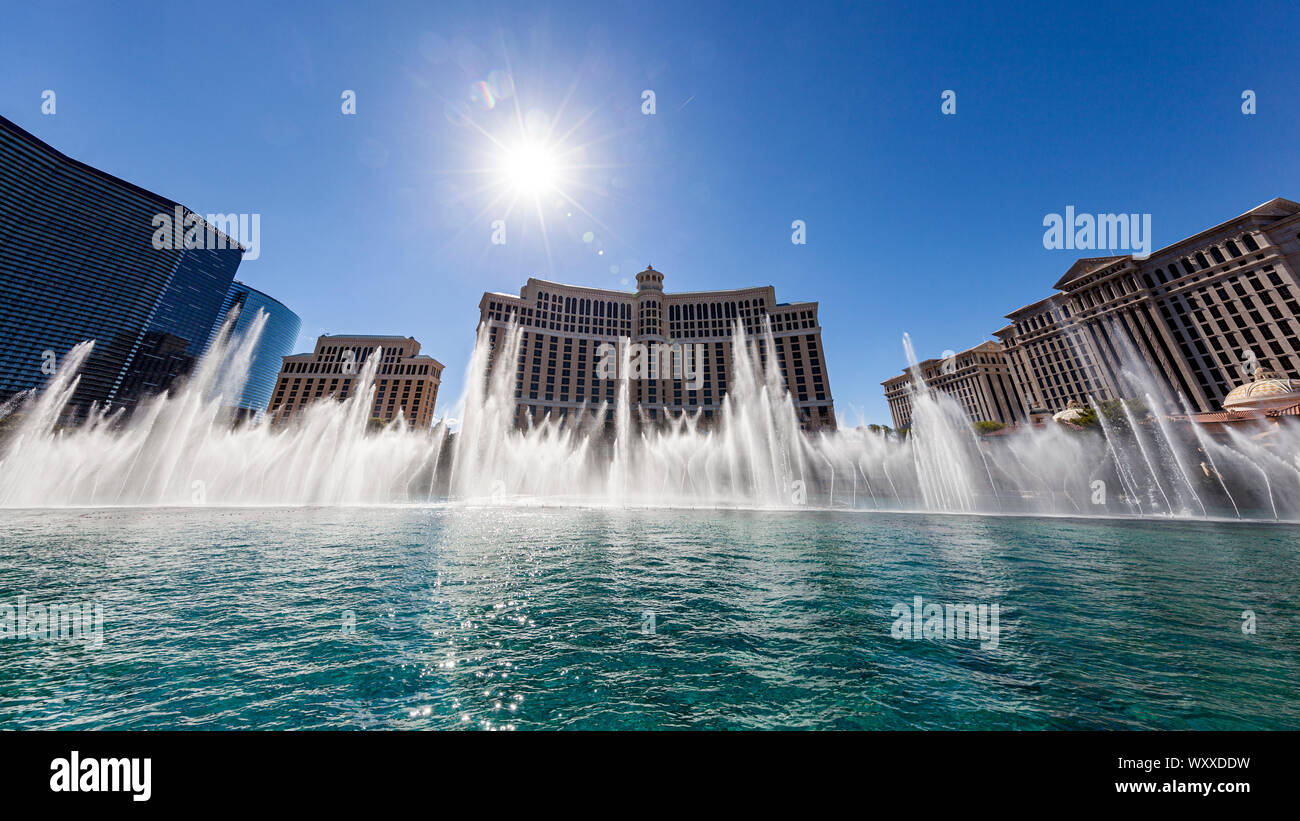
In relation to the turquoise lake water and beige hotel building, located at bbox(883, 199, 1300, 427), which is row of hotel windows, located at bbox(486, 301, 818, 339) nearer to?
beige hotel building, located at bbox(883, 199, 1300, 427)

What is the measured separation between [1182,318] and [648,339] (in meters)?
86.3

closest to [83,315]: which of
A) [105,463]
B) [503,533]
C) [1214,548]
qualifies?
[105,463]

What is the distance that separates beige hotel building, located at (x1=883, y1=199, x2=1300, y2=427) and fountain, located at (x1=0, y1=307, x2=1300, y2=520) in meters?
34.9

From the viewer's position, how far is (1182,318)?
66375 millimetres

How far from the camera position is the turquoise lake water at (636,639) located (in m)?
4.82

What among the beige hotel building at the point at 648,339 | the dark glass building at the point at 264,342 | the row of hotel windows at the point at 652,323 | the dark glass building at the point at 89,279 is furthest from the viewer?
the dark glass building at the point at 264,342

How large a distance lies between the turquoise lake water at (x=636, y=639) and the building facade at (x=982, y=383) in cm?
9942

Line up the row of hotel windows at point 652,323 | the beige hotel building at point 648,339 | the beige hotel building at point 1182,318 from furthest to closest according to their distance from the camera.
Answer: the row of hotel windows at point 652,323
the beige hotel building at point 648,339
the beige hotel building at point 1182,318

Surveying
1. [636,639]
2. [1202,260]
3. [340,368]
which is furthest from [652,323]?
[1202,260]

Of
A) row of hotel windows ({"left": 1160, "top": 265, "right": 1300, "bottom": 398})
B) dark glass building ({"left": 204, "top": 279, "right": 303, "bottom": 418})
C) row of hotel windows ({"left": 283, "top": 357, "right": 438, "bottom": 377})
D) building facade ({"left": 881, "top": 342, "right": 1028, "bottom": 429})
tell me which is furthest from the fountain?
dark glass building ({"left": 204, "top": 279, "right": 303, "bottom": 418})

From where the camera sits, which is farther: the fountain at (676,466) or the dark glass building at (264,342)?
the dark glass building at (264,342)

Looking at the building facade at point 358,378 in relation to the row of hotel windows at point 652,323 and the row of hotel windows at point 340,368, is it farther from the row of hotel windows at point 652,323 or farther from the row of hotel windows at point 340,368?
the row of hotel windows at point 652,323

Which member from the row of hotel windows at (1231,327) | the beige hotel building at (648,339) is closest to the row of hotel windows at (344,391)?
the beige hotel building at (648,339)
